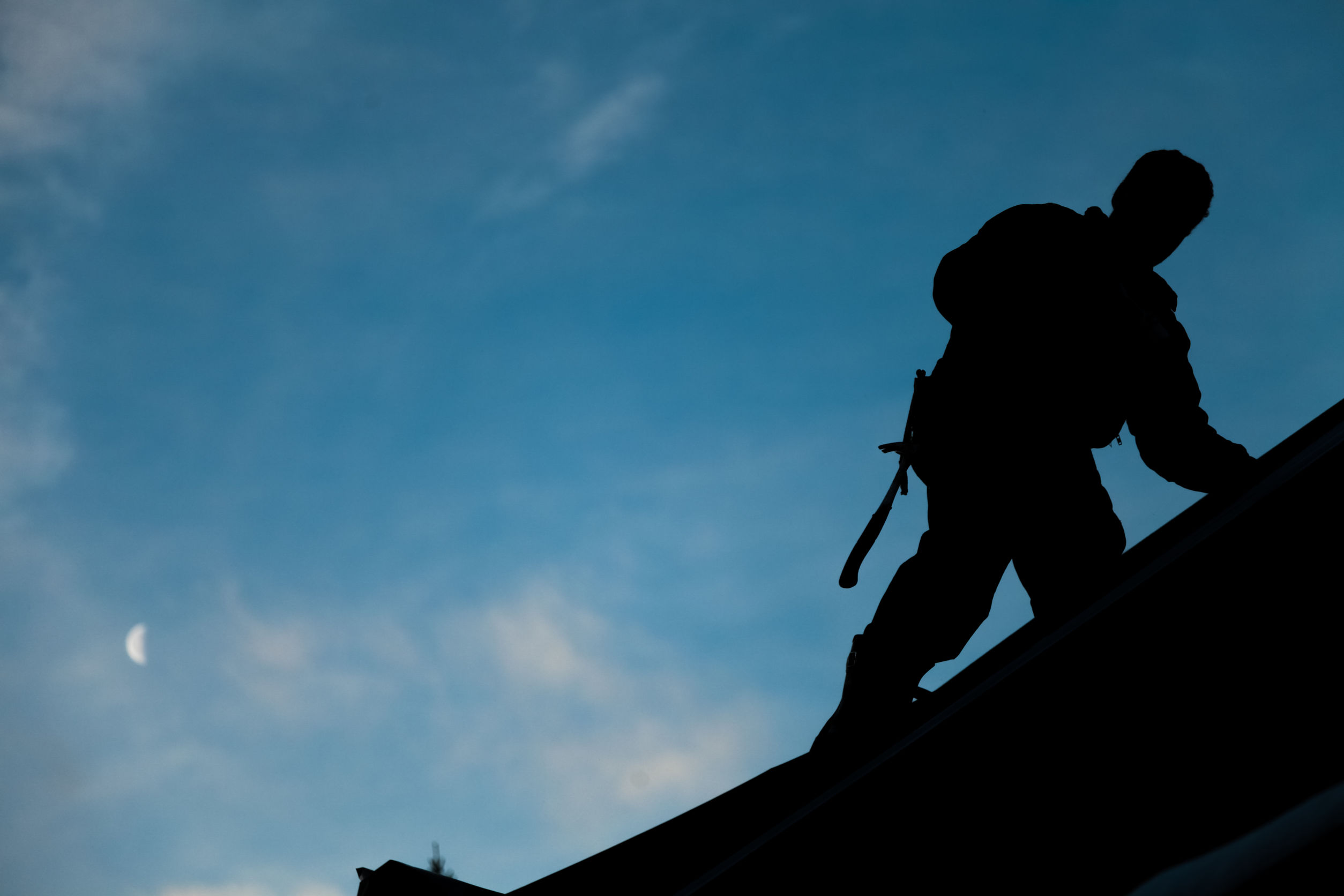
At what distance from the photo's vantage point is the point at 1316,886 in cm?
75

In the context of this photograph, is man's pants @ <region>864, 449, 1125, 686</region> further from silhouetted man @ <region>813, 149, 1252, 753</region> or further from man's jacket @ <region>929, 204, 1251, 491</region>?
man's jacket @ <region>929, 204, 1251, 491</region>

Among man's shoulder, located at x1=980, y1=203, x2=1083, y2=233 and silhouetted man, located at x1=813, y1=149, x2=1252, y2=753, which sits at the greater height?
man's shoulder, located at x1=980, y1=203, x2=1083, y2=233

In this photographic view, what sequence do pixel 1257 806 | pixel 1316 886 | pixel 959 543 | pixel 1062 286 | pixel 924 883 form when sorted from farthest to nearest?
pixel 1062 286 < pixel 959 543 < pixel 924 883 < pixel 1257 806 < pixel 1316 886

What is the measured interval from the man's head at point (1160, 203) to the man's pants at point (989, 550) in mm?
744

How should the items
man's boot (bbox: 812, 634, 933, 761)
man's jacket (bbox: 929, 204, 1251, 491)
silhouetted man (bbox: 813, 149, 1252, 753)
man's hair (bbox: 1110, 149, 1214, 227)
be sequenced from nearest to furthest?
man's boot (bbox: 812, 634, 933, 761) → silhouetted man (bbox: 813, 149, 1252, 753) → man's jacket (bbox: 929, 204, 1251, 491) → man's hair (bbox: 1110, 149, 1214, 227)

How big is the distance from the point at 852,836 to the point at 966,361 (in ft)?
6.46

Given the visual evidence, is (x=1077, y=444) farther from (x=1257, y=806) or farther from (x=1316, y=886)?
(x=1316, y=886)

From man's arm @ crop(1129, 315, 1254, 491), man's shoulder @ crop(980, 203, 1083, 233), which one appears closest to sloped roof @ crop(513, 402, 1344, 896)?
man's arm @ crop(1129, 315, 1254, 491)

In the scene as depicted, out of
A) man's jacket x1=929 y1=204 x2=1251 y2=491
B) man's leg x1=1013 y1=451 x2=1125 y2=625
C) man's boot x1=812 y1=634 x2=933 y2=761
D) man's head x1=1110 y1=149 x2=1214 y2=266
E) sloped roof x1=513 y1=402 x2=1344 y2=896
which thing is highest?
man's head x1=1110 y1=149 x2=1214 y2=266

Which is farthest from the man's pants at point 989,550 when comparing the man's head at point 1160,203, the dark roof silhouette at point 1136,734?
the dark roof silhouette at point 1136,734

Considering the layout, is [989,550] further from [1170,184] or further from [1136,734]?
[1136,734]

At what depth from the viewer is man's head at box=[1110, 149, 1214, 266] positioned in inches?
124

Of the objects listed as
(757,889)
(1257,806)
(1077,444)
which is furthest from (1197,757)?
(1077,444)

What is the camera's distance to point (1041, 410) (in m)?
3.09
